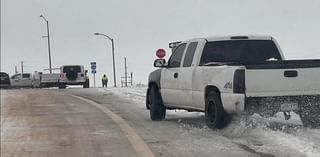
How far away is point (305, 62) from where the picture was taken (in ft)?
30.8

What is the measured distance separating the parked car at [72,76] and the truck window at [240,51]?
34272mm

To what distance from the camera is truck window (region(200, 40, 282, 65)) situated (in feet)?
36.0

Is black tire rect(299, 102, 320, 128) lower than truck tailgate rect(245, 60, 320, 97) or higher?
lower

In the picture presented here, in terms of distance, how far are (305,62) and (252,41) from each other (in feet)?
6.52

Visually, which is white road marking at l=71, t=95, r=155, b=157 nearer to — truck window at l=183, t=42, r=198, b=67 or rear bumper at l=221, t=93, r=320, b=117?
rear bumper at l=221, t=93, r=320, b=117

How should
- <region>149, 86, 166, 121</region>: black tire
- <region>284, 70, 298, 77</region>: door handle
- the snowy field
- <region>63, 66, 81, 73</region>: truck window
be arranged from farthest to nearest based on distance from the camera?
<region>63, 66, 81, 73</region>: truck window < <region>149, 86, 166, 121</region>: black tire < <region>284, 70, 298, 77</region>: door handle < the snowy field

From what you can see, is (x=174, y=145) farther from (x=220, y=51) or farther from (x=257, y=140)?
(x=220, y=51)

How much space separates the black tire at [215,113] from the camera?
32.4 feet

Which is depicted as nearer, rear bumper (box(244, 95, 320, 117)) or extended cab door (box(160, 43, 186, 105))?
rear bumper (box(244, 95, 320, 117))

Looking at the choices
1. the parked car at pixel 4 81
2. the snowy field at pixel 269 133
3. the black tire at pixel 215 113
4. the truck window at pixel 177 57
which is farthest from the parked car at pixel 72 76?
the black tire at pixel 215 113

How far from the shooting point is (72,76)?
44750 millimetres

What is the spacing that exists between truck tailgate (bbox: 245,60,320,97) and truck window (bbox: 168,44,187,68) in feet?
9.35

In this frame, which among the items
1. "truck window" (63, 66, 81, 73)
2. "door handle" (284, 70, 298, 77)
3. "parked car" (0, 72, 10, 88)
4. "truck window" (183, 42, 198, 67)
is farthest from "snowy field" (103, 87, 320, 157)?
"parked car" (0, 72, 10, 88)

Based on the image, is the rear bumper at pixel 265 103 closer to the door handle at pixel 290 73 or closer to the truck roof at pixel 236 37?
the door handle at pixel 290 73
